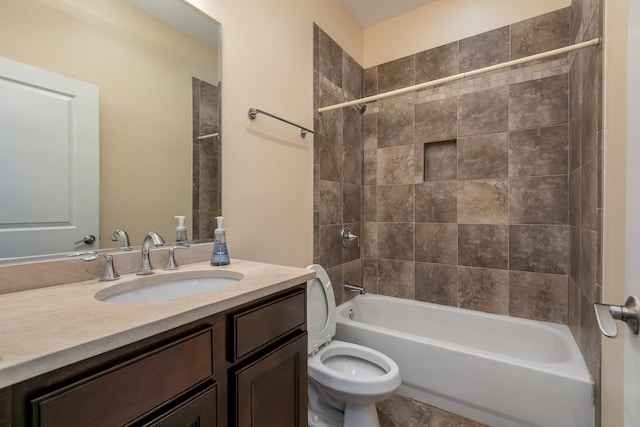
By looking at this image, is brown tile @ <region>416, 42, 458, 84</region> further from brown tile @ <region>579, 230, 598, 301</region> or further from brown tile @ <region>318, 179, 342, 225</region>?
brown tile @ <region>579, 230, 598, 301</region>

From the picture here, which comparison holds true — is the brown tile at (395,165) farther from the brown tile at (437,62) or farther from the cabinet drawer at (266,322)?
the cabinet drawer at (266,322)

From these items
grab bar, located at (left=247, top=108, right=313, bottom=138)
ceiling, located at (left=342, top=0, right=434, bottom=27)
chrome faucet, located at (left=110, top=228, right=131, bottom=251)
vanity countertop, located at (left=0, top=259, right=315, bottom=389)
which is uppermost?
ceiling, located at (left=342, top=0, right=434, bottom=27)

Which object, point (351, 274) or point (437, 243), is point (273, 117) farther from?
point (437, 243)

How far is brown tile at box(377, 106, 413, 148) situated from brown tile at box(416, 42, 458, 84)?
286mm

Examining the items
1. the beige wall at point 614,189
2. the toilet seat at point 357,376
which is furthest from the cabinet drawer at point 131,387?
the beige wall at point 614,189

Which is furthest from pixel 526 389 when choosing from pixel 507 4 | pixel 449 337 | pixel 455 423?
pixel 507 4

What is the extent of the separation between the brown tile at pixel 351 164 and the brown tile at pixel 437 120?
0.52 m

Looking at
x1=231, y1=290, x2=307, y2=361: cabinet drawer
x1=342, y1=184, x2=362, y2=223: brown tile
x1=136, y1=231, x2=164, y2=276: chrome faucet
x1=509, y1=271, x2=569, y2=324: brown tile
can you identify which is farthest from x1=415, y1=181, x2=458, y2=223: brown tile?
x1=136, y1=231, x2=164, y2=276: chrome faucet

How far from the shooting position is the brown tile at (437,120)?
86.1 inches

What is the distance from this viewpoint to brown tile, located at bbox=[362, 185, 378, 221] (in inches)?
100

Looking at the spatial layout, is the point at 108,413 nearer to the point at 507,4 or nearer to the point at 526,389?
the point at 526,389

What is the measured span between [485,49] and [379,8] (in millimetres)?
902

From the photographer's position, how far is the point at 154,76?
1156 millimetres

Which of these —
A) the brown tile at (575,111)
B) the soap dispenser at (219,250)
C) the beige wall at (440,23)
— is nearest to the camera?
the soap dispenser at (219,250)
